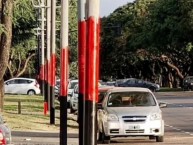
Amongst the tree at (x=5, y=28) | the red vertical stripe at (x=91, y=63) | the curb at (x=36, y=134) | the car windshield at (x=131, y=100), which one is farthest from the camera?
the tree at (x=5, y=28)

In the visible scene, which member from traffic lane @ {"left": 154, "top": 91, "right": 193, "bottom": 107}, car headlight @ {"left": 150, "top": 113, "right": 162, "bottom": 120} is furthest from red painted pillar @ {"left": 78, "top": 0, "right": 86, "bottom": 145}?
traffic lane @ {"left": 154, "top": 91, "right": 193, "bottom": 107}

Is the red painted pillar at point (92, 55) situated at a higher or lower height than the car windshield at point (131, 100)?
higher

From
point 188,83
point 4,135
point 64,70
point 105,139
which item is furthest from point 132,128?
point 188,83

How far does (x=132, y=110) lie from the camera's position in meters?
22.2

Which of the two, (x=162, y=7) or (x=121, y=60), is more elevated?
(x=162, y=7)

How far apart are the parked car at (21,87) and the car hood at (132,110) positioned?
136 feet

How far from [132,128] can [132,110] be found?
26.0 inches

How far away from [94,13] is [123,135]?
11.0 metres

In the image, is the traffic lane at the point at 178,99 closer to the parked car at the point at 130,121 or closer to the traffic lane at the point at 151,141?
the traffic lane at the point at 151,141

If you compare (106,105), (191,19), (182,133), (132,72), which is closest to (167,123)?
(182,133)

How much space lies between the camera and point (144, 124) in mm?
21766

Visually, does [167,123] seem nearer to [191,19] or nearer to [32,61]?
[191,19]

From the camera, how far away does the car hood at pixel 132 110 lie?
22.0 metres

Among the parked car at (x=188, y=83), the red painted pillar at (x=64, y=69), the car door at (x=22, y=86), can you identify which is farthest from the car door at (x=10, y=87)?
the red painted pillar at (x=64, y=69)
